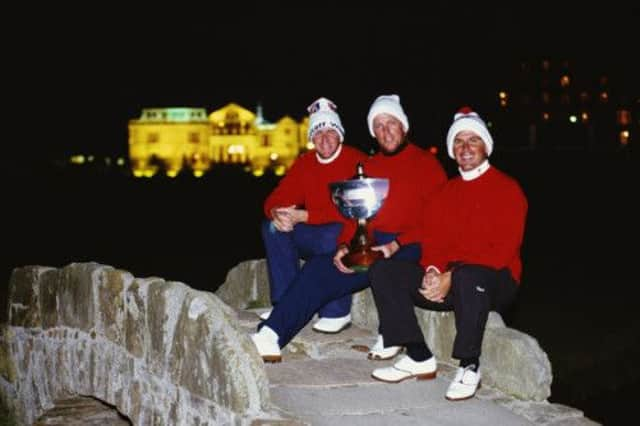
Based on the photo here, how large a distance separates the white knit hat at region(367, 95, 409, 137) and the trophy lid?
0.62 m

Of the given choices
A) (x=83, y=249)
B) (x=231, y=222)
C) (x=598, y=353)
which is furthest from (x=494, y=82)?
(x=598, y=353)

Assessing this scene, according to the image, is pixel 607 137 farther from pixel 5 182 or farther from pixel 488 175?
pixel 488 175

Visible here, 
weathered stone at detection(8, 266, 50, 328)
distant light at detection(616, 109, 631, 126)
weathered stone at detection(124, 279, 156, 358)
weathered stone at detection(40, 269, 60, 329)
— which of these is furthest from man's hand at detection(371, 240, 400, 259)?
distant light at detection(616, 109, 631, 126)

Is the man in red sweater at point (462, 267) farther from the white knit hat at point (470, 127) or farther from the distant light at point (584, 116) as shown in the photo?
the distant light at point (584, 116)

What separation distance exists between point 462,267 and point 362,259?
771 mm

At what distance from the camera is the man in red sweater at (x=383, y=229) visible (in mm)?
5590

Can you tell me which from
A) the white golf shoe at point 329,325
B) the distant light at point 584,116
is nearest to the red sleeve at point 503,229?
the white golf shoe at point 329,325

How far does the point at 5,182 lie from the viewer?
72812 mm

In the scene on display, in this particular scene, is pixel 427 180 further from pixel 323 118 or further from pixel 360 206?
pixel 323 118

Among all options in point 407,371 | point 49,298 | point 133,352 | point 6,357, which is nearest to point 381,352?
point 407,371

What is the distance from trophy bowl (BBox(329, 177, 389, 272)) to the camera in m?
5.38

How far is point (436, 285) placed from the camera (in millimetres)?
5012

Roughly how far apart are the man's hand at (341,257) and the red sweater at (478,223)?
21.0 inches

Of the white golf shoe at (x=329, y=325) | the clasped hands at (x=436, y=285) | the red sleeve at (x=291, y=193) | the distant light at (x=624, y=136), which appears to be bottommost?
the white golf shoe at (x=329, y=325)
